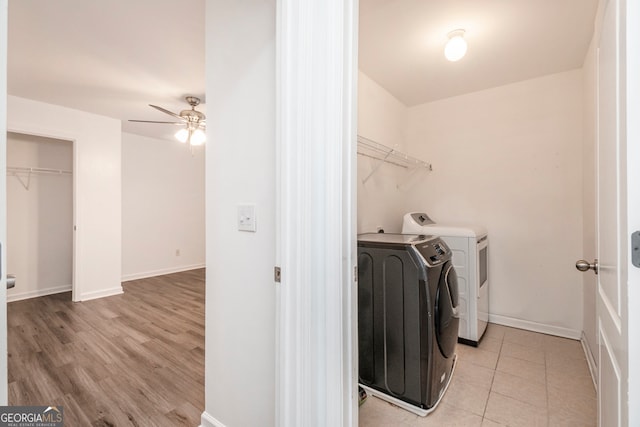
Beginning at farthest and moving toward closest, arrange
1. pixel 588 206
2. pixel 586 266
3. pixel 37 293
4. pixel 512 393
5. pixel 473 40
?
pixel 37 293, pixel 588 206, pixel 473 40, pixel 512 393, pixel 586 266

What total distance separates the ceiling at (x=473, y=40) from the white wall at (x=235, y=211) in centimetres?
89

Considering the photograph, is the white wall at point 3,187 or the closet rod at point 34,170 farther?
the closet rod at point 34,170

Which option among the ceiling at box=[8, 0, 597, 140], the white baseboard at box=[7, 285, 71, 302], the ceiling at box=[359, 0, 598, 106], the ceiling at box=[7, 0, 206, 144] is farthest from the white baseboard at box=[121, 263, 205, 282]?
the ceiling at box=[359, 0, 598, 106]

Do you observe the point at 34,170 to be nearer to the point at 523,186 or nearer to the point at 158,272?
the point at 158,272

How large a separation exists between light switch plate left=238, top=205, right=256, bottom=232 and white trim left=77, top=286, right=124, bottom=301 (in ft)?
11.8

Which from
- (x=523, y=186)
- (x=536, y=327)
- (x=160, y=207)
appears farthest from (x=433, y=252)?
(x=160, y=207)

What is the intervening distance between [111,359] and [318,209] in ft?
7.66

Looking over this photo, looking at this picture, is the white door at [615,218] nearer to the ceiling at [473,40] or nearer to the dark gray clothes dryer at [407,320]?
the dark gray clothes dryer at [407,320]

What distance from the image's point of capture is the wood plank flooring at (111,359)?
5.43 feet

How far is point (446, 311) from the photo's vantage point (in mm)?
1663

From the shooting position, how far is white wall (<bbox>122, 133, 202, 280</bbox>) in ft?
15.2

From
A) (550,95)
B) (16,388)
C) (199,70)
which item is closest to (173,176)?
(199,70)

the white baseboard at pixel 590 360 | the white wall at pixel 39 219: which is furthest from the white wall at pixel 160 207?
the white baseboard at pixel 590 360

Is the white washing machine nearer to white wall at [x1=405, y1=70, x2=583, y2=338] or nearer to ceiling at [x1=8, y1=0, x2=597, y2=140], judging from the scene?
white wall at [x1=405, y1=70, x2=583, y2=338]
